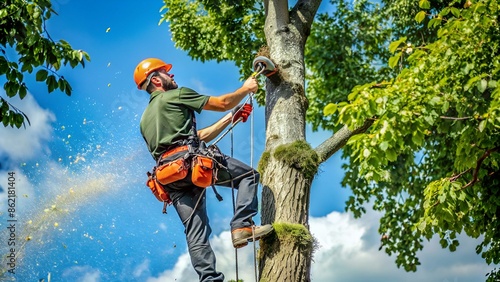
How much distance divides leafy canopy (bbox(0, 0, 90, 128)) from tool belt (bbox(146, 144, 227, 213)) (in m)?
2.06

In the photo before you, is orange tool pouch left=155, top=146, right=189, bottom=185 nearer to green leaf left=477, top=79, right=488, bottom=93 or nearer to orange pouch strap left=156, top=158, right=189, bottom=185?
orange pouch strap left=156, top=158, right=189, bottom=185

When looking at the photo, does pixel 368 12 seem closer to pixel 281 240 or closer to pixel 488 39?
pixel 488 39

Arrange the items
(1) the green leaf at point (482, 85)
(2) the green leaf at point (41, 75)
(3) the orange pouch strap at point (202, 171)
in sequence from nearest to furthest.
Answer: (3) the orange pouch strap at point (202, 171) < (1) the green leaf at point (482, 85) < (2) the green leaf at point (41, 75)

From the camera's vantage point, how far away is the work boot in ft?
14.4

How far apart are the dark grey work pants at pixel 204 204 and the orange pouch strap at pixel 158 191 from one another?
6 centimetres

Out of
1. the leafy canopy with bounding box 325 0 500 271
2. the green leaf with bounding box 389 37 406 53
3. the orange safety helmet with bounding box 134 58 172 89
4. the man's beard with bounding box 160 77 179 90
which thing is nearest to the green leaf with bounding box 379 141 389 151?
the leafy canopy with bounding box 325 0 500 271

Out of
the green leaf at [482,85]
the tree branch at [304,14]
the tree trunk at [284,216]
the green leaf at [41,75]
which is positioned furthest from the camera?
the green leaf at [41,75]

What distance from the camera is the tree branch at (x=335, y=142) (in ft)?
17.0

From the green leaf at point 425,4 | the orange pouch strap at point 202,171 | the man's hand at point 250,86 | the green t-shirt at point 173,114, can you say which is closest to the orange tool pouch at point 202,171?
the orange pouch strap at point 202,171

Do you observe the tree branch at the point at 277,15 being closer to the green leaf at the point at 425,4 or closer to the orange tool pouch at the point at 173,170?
the green leaf at the point at 425,4

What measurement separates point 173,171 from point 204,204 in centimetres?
37

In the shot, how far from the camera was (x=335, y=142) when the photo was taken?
538cm

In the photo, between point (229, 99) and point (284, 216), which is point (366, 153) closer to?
point (284, 216)

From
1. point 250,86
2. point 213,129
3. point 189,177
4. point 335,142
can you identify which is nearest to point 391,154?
point 335,142
